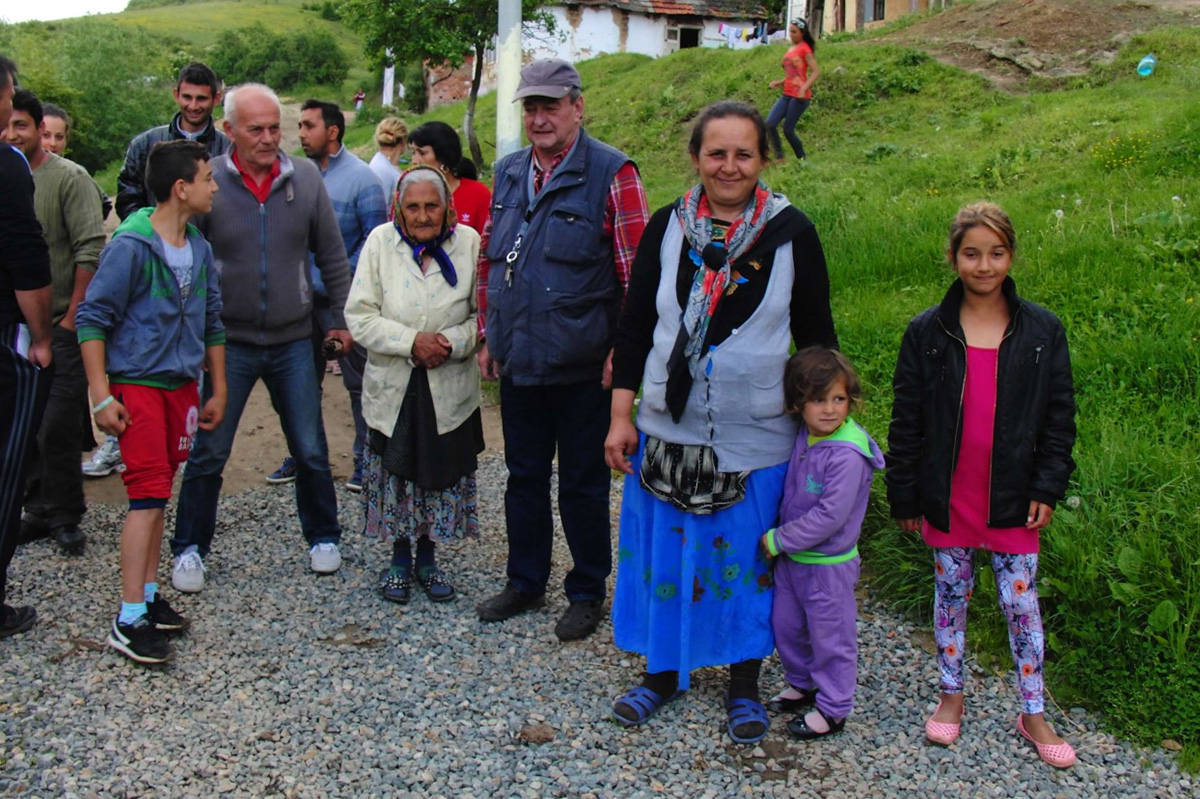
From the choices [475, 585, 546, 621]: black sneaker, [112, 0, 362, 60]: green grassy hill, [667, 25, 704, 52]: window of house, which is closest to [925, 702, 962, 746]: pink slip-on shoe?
[475, 585, 546, 621]: black sneaker

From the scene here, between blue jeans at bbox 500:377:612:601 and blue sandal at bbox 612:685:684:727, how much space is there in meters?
0.71

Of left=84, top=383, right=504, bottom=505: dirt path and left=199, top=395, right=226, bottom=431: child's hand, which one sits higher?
left=199, top=395, right=226, bottom=431: child's hand

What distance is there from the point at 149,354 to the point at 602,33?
117ft

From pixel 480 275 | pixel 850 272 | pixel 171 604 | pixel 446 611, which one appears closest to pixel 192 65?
pixel 480 275

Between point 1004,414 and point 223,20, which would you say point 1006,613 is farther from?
point 223,20

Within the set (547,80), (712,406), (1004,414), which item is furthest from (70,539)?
(1004,414)

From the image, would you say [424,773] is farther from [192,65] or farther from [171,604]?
[192,65]

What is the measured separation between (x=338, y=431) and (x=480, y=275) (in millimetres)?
3296

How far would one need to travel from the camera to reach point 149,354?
399 centimetres

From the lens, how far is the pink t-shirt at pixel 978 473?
326 cm

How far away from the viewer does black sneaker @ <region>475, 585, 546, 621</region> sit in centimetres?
435

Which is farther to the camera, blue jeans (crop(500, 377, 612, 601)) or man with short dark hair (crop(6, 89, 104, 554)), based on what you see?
man with short dark hair (crop(6, 89, 104, 554))

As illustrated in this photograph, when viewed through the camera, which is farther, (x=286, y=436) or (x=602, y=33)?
(x=602, y=33)

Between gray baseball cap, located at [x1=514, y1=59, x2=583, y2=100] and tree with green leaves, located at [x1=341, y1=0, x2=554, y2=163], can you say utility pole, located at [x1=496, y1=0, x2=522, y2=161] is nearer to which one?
gray baseball cap, located at [x1=514, y1=59, x2=583, y2=100]
